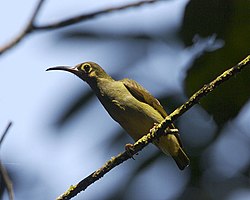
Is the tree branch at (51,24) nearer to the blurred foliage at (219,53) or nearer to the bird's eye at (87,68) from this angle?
the blurred foliage at (219,53)

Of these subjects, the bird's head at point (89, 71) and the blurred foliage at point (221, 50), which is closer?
the blurred foliage at point (221, 50)

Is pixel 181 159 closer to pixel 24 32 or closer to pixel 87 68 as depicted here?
pixel 87 68

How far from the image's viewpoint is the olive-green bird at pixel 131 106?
470 centimetres

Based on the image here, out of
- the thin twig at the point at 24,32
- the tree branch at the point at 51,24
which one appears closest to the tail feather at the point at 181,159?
the tree branch at the point at 51,24

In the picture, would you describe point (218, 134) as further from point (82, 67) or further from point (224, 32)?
point (82, 67)

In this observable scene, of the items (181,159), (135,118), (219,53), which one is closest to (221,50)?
(219,53)

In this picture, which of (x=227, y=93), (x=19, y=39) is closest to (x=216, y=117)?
(x=227, y=93)

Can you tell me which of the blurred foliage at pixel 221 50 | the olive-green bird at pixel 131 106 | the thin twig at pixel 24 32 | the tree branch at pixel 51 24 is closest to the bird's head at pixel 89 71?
the olive-green bird at pixel 131 106

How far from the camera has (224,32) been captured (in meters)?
4.32

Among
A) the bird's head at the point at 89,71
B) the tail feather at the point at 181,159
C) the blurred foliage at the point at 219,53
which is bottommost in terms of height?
the tail feather at the point at 181,159

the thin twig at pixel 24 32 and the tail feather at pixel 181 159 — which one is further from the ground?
the thin twig at pixel 24 32

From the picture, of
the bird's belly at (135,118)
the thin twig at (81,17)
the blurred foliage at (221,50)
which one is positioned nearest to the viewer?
the thin twig at (81,17)

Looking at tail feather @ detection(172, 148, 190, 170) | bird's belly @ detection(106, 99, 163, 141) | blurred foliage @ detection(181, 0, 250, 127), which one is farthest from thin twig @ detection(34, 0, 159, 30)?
tail feather @ detection(172, 148, 190, 170)

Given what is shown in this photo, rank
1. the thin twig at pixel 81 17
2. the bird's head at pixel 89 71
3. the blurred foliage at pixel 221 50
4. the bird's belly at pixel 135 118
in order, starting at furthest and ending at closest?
the bird's head at pixel 89 71
the bird's belly at pixel 135 118
the blurred foliage at pixel 221 50
the thin twig at pixel 81 17
